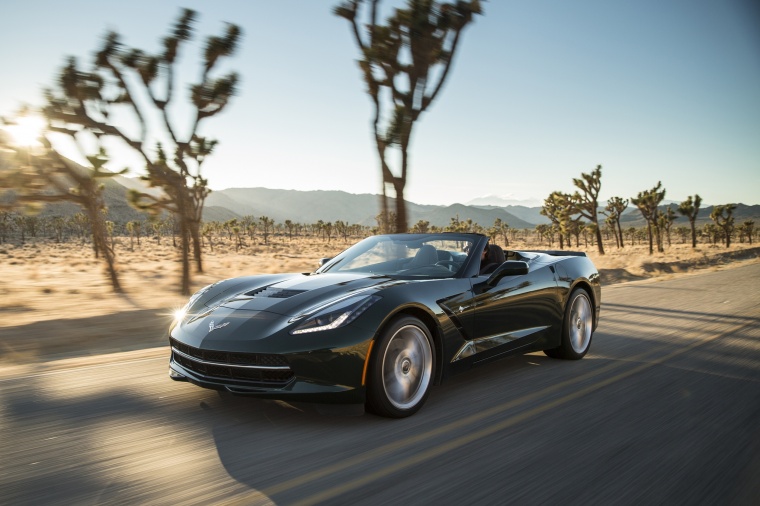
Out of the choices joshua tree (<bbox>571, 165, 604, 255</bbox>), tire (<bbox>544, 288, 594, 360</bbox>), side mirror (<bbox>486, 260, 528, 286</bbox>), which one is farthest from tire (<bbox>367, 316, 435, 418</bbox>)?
joshua tree (<bbox>571, 165, 604, 255</bbox>)

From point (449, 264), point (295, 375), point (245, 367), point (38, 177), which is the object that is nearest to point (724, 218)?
point (38, 177)

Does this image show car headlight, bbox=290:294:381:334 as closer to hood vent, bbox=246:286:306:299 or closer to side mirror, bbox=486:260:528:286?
hood vent, bbox=246:286:306:299

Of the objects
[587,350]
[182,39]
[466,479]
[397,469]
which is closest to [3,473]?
[397,469]

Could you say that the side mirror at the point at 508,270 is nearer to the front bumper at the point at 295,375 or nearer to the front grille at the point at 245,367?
the front bumper at the point at 295,375

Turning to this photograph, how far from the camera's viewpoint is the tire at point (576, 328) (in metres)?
5.93

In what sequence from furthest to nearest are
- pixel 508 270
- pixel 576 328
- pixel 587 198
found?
1. pixel 587 198
2. pixel 576 328
3. pixel 508 270

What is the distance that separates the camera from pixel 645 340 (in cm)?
719

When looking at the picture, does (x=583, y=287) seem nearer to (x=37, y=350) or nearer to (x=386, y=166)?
(x=37, y=350)

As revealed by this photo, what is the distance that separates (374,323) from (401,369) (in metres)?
0.46

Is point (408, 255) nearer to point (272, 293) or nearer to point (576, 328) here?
point (272, 293)

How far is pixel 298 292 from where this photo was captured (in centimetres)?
424

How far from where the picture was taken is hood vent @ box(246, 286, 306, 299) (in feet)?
13.9

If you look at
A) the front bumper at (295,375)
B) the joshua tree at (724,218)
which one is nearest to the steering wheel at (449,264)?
the front bumper at (295,375)

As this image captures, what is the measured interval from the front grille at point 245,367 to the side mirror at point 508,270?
2039 millimetres
